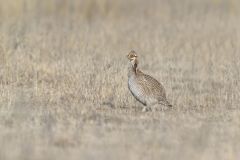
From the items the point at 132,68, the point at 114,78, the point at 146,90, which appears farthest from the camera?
the point at 114,78

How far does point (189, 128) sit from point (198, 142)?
0.90 metres

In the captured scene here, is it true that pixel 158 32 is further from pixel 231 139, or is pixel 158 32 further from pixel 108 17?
pixel 231 139

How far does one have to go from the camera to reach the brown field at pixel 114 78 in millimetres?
8914

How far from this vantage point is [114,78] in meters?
13.4

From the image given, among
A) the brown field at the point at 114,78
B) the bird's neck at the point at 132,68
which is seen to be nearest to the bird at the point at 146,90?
the bird's neck at the point at 132,68

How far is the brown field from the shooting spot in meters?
8.91

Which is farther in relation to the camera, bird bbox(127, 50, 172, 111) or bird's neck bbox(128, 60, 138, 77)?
bird's neck bbox(128, 60, 138, 77)

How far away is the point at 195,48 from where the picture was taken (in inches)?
687

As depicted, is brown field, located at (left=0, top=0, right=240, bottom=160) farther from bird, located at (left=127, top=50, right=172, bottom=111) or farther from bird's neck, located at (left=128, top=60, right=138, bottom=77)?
bird's neck, located at (left=128, top=60, right=138, bottom=77)

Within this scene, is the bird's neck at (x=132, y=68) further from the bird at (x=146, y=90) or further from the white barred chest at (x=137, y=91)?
the white barred chest at (x=137, y=91)

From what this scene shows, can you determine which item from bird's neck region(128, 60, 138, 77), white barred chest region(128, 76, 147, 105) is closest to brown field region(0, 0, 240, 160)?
white barred chest region(128, 76, 147, 105)

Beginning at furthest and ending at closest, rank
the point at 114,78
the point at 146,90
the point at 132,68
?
the point at 114,78 → the point at 132,68 → the point at 146,90

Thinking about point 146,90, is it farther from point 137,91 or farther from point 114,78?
point 114,78

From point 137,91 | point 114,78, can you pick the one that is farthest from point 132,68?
point 114,78
